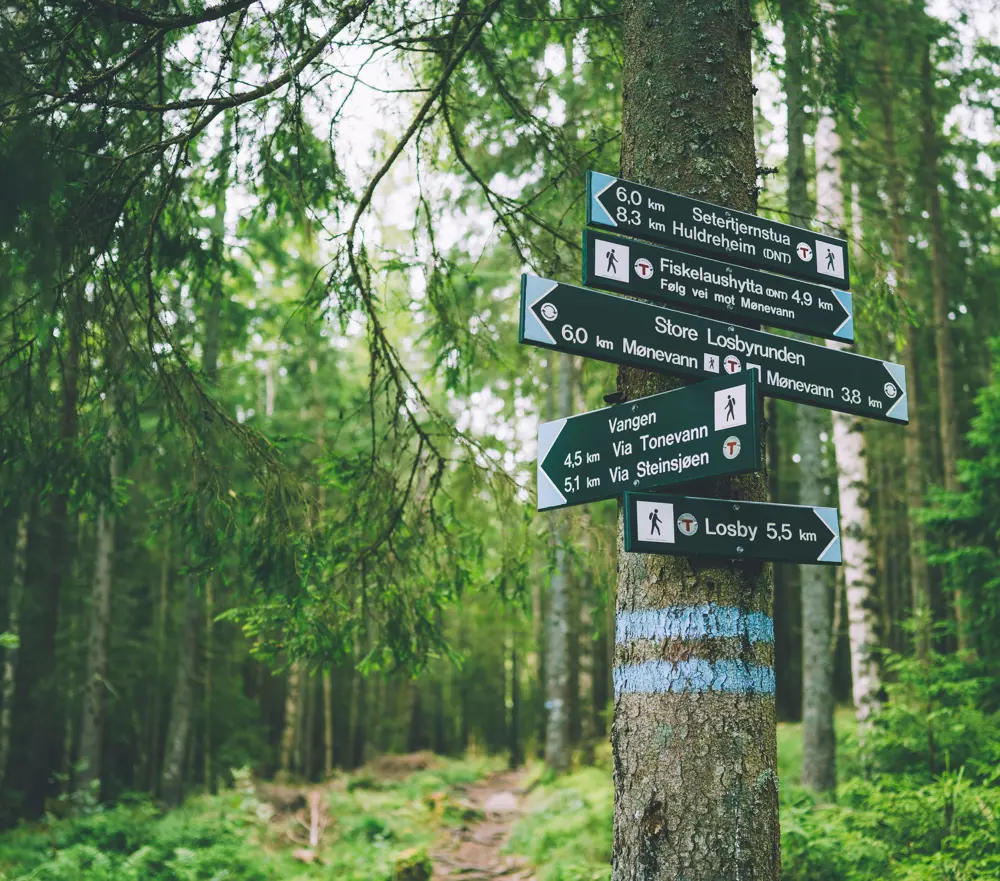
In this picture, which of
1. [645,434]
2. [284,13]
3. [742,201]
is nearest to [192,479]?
[284,13]

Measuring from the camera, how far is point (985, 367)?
17.0 metres

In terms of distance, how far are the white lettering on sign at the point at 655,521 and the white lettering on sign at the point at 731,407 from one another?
32cm

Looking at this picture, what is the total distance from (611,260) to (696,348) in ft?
1.47

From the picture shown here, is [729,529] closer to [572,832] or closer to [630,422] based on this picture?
[630,422]

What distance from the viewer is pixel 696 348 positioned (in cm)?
311

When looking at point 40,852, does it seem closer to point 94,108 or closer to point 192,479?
point 192,479

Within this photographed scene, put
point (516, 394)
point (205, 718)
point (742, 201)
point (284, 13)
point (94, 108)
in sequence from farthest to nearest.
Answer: point (205, 718)
point (516, 394)
point (284, 13)
point (94, 108)
point (742, 201)

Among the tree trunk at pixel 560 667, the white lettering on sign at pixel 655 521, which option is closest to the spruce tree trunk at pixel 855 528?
the tree trunk at pixel 560 667

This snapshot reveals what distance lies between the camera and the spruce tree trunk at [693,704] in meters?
2.71

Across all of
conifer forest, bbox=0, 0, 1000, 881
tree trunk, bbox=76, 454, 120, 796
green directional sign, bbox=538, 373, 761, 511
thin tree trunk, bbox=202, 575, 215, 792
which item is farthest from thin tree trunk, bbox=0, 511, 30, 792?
green directional sign, bbox=538, 373, 761, 511

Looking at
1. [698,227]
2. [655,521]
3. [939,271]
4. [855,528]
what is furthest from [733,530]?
[939,271]

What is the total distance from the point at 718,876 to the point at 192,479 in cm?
370

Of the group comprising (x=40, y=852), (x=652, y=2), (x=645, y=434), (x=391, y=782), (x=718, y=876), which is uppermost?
(x=652, y=2)

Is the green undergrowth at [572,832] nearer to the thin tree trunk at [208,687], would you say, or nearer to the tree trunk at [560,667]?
the tree trunk at [560,667]
